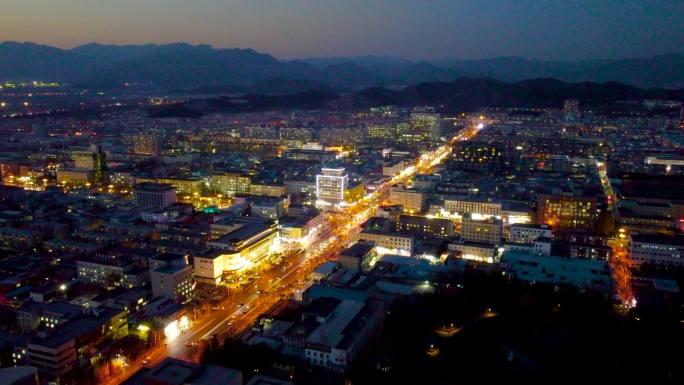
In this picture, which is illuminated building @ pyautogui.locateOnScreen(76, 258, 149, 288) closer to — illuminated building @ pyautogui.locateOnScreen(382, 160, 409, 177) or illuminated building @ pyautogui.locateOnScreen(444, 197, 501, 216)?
illuminated building @ pyautogui.locateOnScreen(444, 197, 501, 216)

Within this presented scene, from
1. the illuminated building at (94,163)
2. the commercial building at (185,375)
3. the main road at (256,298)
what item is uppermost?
the illuminated building at (94,163)

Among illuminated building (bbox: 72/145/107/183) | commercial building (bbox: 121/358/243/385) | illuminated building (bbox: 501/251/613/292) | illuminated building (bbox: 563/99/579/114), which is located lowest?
illuminated building (bbox: 501/251/613/292)

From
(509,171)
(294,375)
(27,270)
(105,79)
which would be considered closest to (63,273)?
(27,270)

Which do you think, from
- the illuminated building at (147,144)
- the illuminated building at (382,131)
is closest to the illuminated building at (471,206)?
the illuminated building at (382,131)

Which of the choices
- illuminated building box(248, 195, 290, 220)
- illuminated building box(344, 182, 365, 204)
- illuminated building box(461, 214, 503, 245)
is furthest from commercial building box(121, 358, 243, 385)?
illuminated building box(344, 182, 365, 204)

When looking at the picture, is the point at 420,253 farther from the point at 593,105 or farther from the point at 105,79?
the point at 105,79

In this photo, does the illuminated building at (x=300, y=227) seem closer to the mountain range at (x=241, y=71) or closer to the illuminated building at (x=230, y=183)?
the illuminated building at (x=230, y=183)

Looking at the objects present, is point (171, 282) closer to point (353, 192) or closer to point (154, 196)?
point (154, 196)
